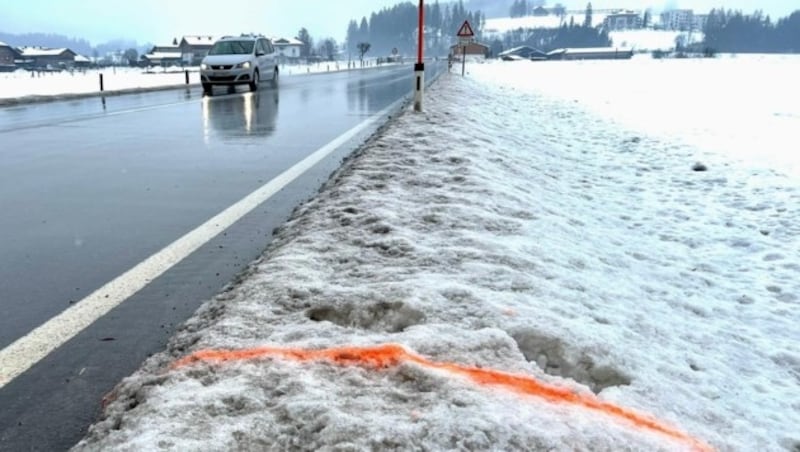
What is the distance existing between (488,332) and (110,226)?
3487 mm

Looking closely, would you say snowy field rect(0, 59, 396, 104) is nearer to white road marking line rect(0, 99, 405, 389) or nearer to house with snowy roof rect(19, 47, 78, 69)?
white road marking line rect(0, 99, 405, 389)

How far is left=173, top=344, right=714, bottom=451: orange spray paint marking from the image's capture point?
234 centimetres

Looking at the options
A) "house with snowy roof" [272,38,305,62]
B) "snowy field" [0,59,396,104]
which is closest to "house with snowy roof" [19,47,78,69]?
"house with snowy roof" [272,38,305,62]

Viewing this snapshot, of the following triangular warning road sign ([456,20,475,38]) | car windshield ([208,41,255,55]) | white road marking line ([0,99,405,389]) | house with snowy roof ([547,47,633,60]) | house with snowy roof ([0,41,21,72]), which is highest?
house with snowy roof ([547,47,633,60])

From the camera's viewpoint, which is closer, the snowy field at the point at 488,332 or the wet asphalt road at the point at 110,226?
the snowy field at the point at 488,332

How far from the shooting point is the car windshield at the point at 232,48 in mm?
23031

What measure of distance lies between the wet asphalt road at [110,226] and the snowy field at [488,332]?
0.29 metres

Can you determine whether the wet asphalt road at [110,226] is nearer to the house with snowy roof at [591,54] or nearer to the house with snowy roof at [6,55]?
the house with snowy roof at [6,55]

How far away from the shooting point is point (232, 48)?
23.4 meters

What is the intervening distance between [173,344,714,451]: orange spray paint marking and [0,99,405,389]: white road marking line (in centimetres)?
85

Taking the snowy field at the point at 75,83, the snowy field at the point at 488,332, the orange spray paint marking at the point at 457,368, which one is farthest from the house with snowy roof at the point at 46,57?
the orange spray paint marking at the point at 457,368

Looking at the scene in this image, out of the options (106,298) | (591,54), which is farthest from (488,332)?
(591,54)

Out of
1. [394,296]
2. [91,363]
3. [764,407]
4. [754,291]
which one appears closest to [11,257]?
[91,363]

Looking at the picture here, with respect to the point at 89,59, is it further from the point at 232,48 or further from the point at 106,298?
the point at 106,298
